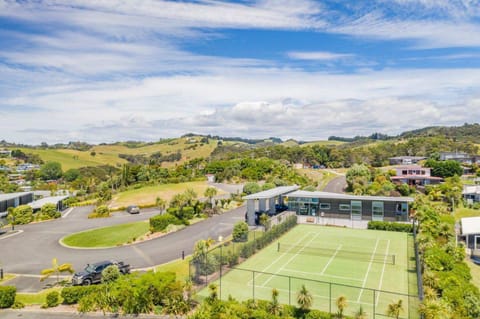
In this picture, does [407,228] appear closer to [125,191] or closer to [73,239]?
[73,239]

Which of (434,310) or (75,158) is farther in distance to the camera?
(75,158)

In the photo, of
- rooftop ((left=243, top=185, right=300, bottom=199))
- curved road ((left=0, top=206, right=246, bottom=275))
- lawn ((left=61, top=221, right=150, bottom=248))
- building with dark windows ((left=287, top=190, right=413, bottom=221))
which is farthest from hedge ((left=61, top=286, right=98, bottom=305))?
building with dark windows ((left=287, top=190, right=413, bottom=221))

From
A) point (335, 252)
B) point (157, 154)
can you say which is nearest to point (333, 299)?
point (335, 252)

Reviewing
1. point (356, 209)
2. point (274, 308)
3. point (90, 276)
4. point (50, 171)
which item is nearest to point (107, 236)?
point (90, 276)

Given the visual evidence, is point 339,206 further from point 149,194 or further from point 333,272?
point 149,194

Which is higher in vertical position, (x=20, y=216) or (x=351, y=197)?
Result: (x=351, y=197)

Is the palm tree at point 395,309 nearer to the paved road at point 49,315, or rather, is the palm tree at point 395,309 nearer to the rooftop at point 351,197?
the paved road at point 49,315

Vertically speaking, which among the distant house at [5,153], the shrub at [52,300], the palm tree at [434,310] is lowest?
the shrub at [52,300]

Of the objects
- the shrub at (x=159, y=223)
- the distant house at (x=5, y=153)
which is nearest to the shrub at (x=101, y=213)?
the shrub at (x=159, y=223)
